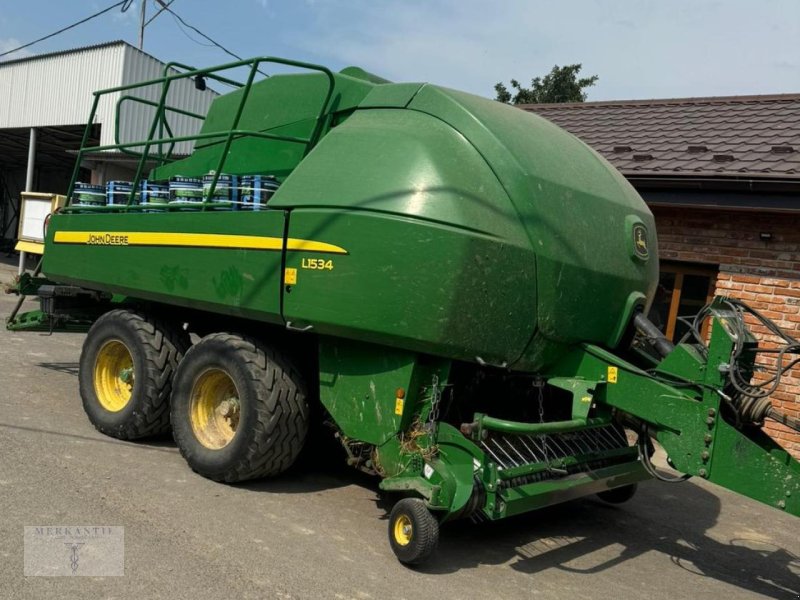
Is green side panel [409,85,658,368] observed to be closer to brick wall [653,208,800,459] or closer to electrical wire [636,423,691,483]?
electrical wire [636,423,691,483]

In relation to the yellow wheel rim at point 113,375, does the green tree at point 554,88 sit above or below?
above

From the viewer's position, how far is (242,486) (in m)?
5.07

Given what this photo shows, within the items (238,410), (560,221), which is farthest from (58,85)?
(560,221)

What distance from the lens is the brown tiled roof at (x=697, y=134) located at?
7.59m

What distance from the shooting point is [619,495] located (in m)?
5.70

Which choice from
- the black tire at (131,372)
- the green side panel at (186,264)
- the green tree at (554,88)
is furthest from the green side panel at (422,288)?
the green tree at (554,88)

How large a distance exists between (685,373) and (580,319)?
2.14 feet

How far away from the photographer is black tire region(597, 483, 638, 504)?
5605 millimetres

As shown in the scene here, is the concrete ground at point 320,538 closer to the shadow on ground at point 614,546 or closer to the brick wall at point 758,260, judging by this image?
the shadow on ground at point 614,546

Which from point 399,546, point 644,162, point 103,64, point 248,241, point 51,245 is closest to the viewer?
point 399,546

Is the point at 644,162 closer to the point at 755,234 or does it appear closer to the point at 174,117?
the point at 755,234

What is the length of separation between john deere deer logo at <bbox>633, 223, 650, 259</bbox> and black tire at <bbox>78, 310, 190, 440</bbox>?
3436mm

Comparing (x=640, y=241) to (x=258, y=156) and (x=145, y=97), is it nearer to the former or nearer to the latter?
(x=258, y=156)

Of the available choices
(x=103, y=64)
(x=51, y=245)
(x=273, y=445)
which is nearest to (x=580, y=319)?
(x=273, y=445)
